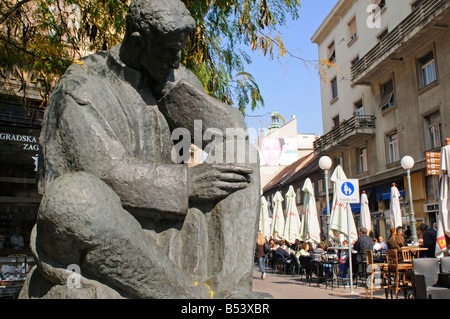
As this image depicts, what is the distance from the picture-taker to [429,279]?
615 centimetres

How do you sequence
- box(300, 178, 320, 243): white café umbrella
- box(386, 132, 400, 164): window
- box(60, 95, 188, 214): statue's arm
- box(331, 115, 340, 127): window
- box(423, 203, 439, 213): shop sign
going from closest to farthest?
box(60, 95, 188, 214): statue's arm, box(300, 178, 320, 243): white café umbrella, box(423, 203, 439, 213): shop sign, box(386, 132, 400, 164): window, box(331, 115, 340, 127): window

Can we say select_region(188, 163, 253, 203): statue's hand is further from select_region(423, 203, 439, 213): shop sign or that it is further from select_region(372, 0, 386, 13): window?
select_region(372, 0, 386, 13): window

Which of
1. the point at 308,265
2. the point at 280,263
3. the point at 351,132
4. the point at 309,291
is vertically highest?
the point at 351,132

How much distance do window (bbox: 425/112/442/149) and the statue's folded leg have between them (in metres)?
17.5

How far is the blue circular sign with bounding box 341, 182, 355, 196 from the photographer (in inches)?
366

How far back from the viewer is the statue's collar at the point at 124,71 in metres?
2.13

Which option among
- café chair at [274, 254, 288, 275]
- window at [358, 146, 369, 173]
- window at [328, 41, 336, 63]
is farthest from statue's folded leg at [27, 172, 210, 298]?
window at [328, 41, 336, 63]

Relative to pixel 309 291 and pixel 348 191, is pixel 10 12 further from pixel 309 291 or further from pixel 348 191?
→ pixel 309 291

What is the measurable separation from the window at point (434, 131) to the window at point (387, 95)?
10.0ft

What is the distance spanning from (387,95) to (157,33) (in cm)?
2099

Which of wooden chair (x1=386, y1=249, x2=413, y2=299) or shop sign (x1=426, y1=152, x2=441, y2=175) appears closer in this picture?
wooden chair (x1=386, y1=249, x2=413, y2=299)

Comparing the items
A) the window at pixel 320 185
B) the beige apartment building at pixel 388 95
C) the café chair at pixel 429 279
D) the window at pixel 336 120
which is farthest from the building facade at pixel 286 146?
the café chair at pixel 429 279

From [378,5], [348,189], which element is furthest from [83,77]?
[378,5]
